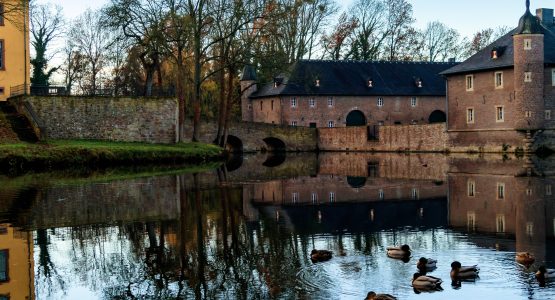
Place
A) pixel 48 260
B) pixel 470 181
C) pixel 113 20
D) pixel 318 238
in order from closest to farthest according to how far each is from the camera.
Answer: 1. pixel 48 260
2. pixel 318 238
3. pixel 470 181
4. pixel 113 20

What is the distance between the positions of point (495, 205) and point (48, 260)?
394 inches

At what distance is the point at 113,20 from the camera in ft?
119

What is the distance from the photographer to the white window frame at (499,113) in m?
41.9

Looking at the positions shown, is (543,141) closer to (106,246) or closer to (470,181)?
(470,181)

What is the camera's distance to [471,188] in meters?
20.9

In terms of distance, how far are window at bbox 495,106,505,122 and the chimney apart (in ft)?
24.7

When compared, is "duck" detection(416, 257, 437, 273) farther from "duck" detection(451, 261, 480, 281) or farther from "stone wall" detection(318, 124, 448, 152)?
"stone wall" detection(318, 124, 448, 152)

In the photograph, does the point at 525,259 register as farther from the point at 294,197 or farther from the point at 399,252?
the point at 294,197

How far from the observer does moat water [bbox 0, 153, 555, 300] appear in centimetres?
925

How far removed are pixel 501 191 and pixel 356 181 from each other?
5622mm

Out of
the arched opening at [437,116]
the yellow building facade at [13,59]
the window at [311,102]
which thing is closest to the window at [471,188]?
the yellow building facade at [13,59]

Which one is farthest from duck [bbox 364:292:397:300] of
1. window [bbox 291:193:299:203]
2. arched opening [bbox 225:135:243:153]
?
arched opening [bbox 225:135:243:153]

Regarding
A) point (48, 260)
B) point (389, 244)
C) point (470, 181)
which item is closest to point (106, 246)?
point (48, 260)

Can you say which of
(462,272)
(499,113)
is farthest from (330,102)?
(462,272)
